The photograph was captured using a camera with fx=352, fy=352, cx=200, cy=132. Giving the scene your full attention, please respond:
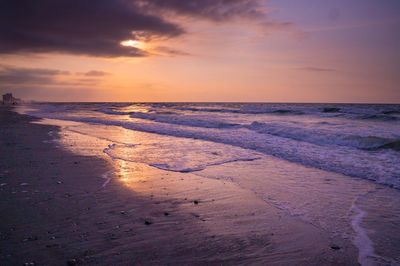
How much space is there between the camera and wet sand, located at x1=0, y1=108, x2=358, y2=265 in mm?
4117

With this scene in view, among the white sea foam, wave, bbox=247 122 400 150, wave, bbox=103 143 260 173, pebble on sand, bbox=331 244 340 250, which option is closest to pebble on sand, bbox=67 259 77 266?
pebble on sand, bbox=331 244 340 250

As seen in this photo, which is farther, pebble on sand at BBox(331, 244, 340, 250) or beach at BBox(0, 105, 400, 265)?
pebble on sand at BBox(331, 244, 340, 250)

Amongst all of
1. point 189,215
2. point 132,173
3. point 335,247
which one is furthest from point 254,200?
point 132,173

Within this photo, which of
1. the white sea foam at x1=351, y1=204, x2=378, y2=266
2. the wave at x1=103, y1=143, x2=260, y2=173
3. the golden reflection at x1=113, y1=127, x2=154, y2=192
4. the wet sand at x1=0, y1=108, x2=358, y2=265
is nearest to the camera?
the wet sand at x1=0, y1=108, x2=358, y2=265

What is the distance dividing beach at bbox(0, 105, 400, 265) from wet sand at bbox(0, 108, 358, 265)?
1 centimetres

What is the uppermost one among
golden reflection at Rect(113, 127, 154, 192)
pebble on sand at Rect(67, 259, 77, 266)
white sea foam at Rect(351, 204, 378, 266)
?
pebble on sand at Rect(67, 259, 77, 266)

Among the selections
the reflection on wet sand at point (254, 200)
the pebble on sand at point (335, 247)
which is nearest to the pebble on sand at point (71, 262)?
the reflection on wet sand at point (254, 200)

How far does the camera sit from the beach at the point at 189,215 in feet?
13.8

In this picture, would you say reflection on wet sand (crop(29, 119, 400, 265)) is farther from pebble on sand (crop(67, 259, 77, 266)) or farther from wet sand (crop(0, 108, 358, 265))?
pebble on sand (crop(67, 259, 77, 266))

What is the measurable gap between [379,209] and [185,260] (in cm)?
405

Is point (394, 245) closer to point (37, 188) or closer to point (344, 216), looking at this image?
point (344, 216)

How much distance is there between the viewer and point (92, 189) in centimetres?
718

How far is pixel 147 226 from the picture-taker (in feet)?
16.8

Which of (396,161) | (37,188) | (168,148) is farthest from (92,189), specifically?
(396,161)
